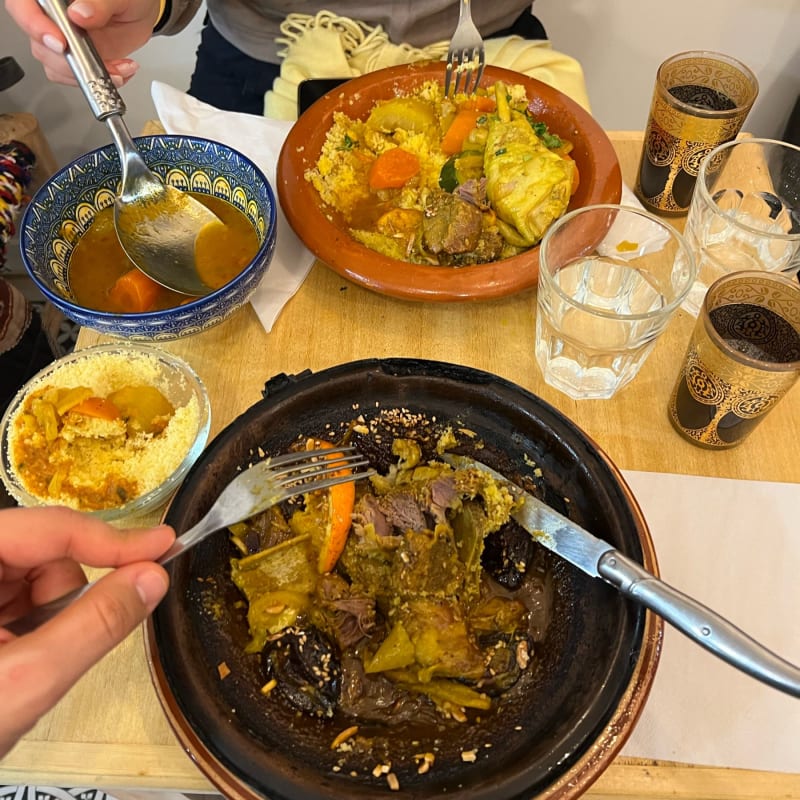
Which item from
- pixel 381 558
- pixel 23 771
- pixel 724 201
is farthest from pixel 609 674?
pixel 724 201

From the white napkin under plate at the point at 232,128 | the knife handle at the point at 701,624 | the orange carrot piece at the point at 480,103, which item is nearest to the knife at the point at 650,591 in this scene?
the knife handle at the point at 701,624

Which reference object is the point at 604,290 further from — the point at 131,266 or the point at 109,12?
the point at 109,12

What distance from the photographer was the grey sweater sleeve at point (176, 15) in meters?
1.57

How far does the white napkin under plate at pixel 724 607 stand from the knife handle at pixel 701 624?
0.23 metres

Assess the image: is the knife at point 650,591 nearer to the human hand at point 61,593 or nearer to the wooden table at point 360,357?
the wooden table at point 360,357

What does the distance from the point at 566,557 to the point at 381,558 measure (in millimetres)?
243

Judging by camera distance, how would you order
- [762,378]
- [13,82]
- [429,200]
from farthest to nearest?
[13,82] → [429,200] → [762,378]

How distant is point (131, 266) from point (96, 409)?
319 mm

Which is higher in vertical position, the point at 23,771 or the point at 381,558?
the point at 381,558

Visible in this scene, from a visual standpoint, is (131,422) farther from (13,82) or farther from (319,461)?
(13,82)

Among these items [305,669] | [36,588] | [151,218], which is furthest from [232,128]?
[305,669]

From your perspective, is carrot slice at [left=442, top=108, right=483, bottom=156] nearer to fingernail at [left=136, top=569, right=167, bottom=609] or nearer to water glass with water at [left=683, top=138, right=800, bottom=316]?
water glass with water at [left=683, top=138, right=800, bottom=316]

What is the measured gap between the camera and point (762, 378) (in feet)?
3.18

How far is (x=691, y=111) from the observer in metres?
1.27
